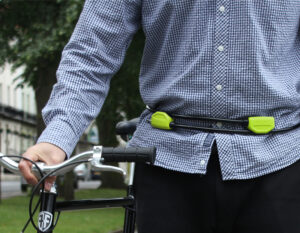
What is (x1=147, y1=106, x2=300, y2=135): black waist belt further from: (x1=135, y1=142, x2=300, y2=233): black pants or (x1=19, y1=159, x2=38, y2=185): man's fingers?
(x1=19, y1=159, x2=38, y2=185): man's fingers

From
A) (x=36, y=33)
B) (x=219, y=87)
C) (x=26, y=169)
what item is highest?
(x=36, y=33)

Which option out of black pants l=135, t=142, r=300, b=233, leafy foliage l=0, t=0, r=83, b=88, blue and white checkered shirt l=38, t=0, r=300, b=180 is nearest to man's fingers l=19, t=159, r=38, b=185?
blue and white checkered shirt l=38, t=0, r=300, b=180

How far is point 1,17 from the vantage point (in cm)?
1092

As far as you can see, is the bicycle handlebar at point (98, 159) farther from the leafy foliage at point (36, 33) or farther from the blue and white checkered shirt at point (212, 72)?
the leafy foliage at point (36, 33)

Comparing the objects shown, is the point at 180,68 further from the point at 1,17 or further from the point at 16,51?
the point at 16,51

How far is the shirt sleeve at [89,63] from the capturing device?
179 cm

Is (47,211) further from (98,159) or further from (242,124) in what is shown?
(242,124)

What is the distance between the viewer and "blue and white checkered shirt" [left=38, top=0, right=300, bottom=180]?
191 centimetres

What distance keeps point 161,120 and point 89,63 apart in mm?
271

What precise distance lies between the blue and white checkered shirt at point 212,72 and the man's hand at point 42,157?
0.22 m

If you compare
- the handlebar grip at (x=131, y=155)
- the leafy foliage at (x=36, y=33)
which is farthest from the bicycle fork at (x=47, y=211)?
the leafy foliage at (x=36, y=33)

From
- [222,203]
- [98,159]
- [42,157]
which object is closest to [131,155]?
[98,159]

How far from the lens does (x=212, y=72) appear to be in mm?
1935

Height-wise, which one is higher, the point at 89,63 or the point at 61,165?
the point at 89,63
